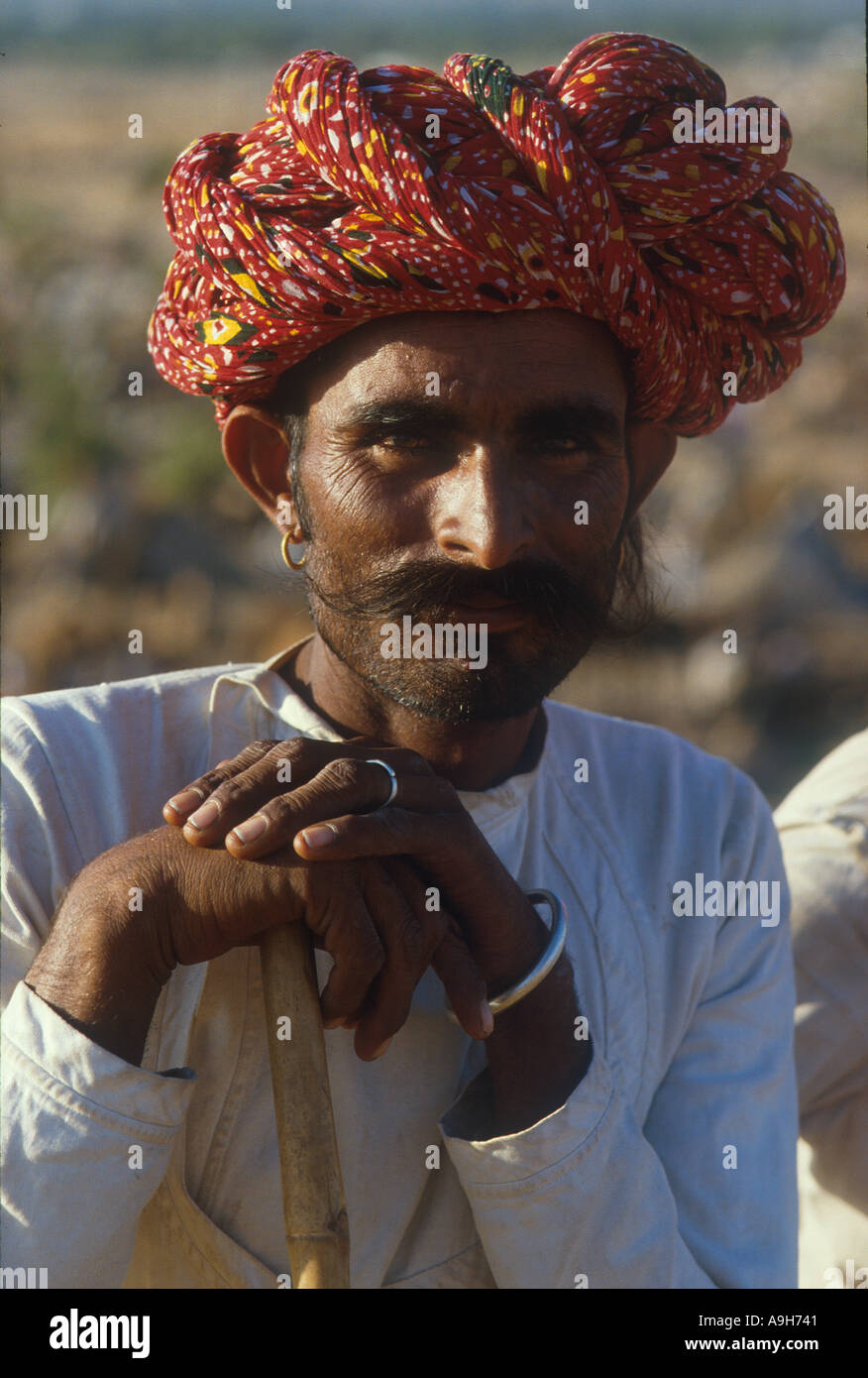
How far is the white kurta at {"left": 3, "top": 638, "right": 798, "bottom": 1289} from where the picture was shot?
183cm

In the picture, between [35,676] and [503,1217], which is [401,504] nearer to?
[503,1217]

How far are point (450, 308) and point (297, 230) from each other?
246 millimetres

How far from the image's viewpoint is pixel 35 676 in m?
9.14

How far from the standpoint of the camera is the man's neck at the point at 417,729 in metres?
2.22

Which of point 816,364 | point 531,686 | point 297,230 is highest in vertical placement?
point 816,364

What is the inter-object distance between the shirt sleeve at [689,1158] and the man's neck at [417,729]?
393mm

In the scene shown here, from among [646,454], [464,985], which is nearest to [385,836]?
[464,985]

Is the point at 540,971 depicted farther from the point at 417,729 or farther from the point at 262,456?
the point at 262,456

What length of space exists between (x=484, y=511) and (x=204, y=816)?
1.80ft

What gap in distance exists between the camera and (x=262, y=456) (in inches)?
92.9

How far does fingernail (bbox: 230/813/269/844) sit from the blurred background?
487cm

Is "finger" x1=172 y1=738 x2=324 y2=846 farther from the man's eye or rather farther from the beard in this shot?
the man's eye

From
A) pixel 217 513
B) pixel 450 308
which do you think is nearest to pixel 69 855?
pixel 450 308

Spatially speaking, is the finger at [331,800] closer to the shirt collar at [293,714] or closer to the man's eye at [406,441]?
the shirt collar at [293,714]
